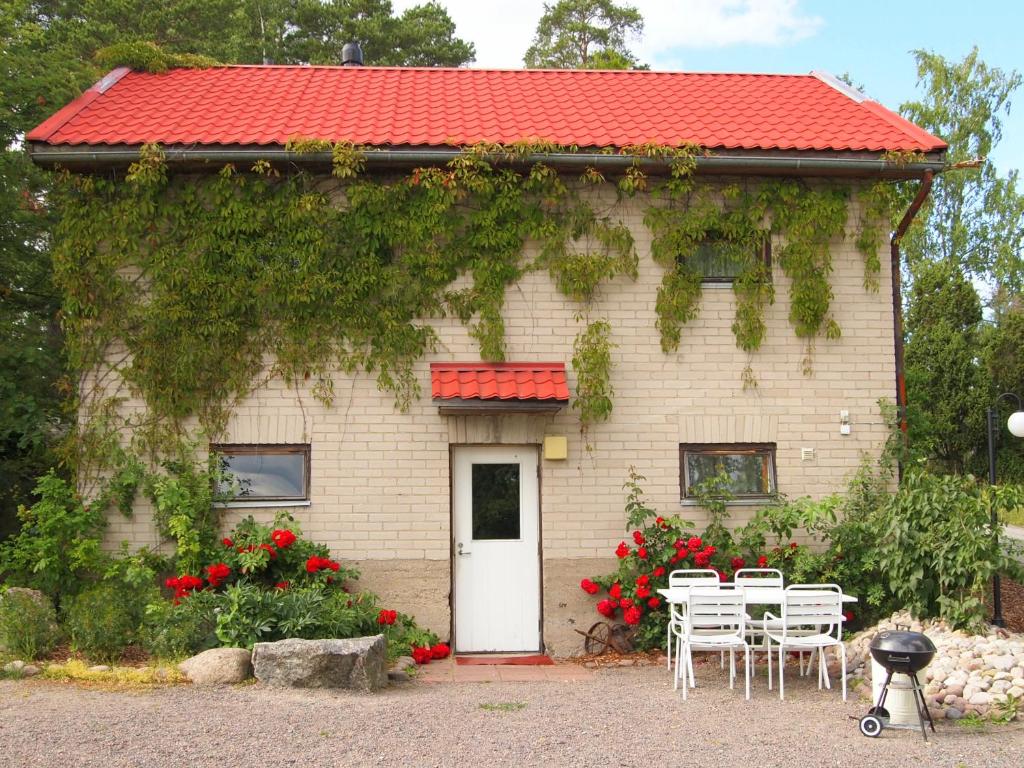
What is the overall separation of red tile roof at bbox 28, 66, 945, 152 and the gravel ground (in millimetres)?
5324

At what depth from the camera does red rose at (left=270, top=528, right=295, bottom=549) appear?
9375 millimetres

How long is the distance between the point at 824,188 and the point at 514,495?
4.63 meters

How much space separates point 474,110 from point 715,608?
6.49 m

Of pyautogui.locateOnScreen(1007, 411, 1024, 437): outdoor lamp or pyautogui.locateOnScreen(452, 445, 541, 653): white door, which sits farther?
pyautogui.locateOnScreen(1007, 411, 1024, 437): outdoor lamp

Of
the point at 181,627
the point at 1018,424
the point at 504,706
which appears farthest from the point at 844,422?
the point at 181,627

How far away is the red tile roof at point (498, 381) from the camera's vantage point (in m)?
9.76

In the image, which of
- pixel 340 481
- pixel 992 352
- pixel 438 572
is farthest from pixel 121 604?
pixel 992 352

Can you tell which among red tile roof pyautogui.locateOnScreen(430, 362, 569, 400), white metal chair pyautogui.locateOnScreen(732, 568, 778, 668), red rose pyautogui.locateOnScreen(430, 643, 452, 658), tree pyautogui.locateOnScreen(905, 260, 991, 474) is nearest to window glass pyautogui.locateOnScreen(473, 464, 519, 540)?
red tile roof pyautogui.locateOnScreen(430, 362, 569, 400)

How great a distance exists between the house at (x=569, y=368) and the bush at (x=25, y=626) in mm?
1280

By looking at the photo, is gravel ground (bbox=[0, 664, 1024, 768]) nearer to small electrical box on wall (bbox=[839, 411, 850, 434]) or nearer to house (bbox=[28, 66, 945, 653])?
house (bbox=[28, 66, 945, 653])

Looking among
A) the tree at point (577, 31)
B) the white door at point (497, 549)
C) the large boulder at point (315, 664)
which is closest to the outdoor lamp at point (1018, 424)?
the white door at point (497, 549)

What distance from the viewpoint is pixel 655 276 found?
1058 cm

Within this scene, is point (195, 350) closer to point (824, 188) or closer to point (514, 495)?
point (514, 495)

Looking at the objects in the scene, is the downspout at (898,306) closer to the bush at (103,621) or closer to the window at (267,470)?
the window at (267,470)
